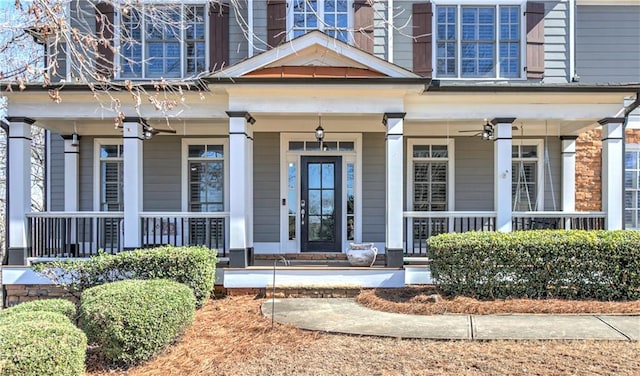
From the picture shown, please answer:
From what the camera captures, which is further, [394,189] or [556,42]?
[556,42]

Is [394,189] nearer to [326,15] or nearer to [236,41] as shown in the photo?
[326,15]

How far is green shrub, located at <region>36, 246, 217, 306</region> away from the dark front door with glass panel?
10.2 ft

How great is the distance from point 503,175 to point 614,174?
5.83 ft

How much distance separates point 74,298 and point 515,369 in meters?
6.48

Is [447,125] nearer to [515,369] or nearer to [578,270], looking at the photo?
[578,270]

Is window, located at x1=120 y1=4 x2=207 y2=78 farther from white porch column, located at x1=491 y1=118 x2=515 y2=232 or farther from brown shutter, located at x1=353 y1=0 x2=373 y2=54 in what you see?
white porch column, located at x1=491 y1=118 x2=515 y2=232

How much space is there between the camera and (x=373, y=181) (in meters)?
9.76

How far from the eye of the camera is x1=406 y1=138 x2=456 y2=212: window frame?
32.2 ft

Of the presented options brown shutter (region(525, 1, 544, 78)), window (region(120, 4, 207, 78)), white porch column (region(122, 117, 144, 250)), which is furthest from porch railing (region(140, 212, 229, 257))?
brown shutter (region(525, 1, 544, 78))

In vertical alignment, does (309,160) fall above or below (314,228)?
above

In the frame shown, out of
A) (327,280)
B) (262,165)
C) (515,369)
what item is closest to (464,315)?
(515,369)

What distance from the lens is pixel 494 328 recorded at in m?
5.30

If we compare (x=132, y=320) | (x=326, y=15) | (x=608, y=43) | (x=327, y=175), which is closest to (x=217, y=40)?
(x=326, y=15)

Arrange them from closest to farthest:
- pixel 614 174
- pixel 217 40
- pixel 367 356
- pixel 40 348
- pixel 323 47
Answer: pixel 40 348, pixel 367 356, pixel 323 47, pixel 614 174, pixel 217 40
